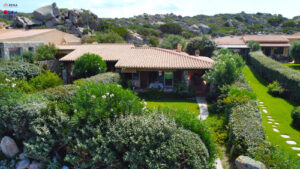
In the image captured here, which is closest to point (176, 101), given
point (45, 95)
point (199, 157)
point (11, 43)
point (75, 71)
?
point (75, 71)

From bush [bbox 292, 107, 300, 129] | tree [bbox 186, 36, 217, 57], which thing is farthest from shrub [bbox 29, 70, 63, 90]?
tree [bbox 186, 36, 217, 57]

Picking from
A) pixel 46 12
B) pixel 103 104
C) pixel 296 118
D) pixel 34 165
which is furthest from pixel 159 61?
pixel 46 12

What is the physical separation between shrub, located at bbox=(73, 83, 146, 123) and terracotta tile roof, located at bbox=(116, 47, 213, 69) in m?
13.0

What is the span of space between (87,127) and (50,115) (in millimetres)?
2112

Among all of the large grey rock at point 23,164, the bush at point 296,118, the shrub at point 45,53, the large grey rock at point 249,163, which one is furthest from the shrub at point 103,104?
the shrub at point 45,53

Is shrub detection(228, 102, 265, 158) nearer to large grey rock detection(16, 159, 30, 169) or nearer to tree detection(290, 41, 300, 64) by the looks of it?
large grey rock detection(16, 159, 30, 169)

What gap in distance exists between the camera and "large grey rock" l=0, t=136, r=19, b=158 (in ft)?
32.2

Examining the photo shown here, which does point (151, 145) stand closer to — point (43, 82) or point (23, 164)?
point (23, 164)

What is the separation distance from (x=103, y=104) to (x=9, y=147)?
5.61 meters

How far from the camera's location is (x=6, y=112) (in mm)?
9773

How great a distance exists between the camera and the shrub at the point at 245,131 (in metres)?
8.06

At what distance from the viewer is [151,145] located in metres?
6.96

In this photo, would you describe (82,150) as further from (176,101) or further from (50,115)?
(176,101)

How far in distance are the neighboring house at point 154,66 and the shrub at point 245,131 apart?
34.7 ft
